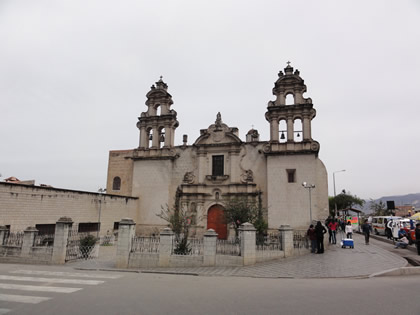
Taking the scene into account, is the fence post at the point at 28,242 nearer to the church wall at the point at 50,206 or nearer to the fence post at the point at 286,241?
the church wall at the point at 50,206

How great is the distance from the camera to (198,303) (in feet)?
20.5

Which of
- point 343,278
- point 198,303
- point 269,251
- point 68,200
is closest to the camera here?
point 198,303

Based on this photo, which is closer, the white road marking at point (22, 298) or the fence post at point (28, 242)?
the white road marking at point (22, 298)

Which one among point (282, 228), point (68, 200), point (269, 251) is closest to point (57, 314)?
point (269, 251)

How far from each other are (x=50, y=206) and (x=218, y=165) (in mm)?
13642

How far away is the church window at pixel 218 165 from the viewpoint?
2477 cm

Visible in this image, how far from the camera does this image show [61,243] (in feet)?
41.1

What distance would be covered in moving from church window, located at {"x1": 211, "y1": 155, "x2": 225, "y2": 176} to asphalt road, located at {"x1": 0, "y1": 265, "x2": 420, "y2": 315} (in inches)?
604

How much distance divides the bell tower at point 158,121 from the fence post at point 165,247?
15.2m

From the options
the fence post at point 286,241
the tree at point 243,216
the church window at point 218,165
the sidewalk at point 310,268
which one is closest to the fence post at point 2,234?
the sidewalk at point 310,268

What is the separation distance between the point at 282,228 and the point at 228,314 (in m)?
8.66

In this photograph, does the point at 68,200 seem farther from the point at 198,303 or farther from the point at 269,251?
the point at 198,303

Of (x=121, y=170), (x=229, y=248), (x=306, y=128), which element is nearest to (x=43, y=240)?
(x=229, y=248)

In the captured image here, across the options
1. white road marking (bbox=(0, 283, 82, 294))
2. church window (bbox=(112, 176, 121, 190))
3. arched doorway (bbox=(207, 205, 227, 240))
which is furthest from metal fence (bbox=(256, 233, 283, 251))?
church window (bbox=(112, 176, 121, 190))
